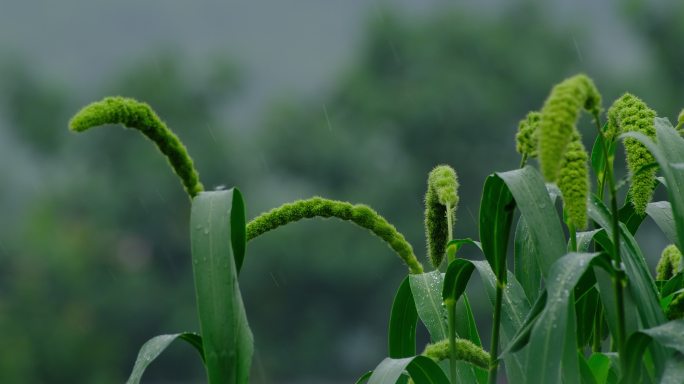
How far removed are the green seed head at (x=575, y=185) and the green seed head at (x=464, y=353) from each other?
0.20 metres

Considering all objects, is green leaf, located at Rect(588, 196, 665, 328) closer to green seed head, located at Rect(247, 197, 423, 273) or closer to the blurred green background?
green seed head, located at Rect(247, 197, 423, 273)

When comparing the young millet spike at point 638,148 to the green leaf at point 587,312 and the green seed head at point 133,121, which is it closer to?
the green leaf at point 587,312

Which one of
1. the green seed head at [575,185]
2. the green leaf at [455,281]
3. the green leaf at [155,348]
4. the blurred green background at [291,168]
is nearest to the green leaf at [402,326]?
the green leaf at [455,281]

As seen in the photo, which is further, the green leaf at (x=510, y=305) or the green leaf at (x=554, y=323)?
the green leaf at (x=510, y=305)

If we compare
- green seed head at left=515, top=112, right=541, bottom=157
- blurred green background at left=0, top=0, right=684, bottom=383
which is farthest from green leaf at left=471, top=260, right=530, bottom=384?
blurred green background at left=0, top=0, right=684, bottom=383

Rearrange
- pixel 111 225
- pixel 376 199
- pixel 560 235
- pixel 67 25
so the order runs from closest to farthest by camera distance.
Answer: pixel 560 235, pixel 376 199, pixel 111 225, pixel 67 25

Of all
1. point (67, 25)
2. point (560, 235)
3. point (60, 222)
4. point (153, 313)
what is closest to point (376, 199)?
point (153, 313)

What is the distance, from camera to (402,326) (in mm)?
1060

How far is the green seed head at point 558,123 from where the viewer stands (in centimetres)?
65

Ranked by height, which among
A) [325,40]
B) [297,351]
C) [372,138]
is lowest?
[297,351]

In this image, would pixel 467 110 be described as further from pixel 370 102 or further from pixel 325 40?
pixel 325 40

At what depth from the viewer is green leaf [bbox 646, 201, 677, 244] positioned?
39.6 inches

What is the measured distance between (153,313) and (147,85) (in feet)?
20.5

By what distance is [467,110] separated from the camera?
2520cm
